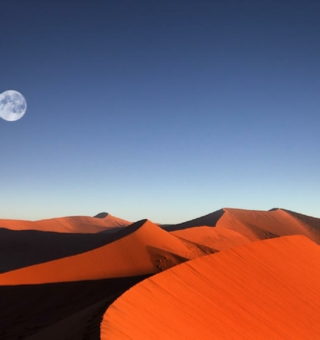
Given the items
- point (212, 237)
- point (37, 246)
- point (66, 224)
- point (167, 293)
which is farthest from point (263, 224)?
point (167, 293)

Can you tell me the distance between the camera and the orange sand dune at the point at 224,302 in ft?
18.8

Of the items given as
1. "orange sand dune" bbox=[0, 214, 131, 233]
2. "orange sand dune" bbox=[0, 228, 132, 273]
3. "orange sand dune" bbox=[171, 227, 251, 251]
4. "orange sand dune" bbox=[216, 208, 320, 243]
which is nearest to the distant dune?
"orange sand dune" bbox=[171, 227, 251, 251]

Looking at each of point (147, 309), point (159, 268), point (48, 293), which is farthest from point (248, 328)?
point (159, 268)

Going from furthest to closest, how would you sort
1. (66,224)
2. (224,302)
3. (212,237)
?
1. (66,224)
2. (212,237)
3. (224,302)

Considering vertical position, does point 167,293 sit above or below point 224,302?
above

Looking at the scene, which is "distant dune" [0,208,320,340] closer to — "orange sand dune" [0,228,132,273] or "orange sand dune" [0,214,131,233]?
"orange sand dune" [0,228,132,273]

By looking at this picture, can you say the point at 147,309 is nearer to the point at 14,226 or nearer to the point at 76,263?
the point at 76,263

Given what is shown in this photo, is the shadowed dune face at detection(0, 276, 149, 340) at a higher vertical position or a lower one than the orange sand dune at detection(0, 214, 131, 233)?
higher

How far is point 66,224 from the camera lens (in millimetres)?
70688

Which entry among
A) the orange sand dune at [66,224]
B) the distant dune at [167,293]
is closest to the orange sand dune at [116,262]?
the distant dune at [167,293]

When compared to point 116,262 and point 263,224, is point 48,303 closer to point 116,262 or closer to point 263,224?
point 116,262

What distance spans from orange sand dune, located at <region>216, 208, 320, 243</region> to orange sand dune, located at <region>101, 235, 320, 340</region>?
3207 cm

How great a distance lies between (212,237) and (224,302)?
23.7 meters

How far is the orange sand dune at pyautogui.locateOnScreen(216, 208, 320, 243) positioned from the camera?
144 feet
